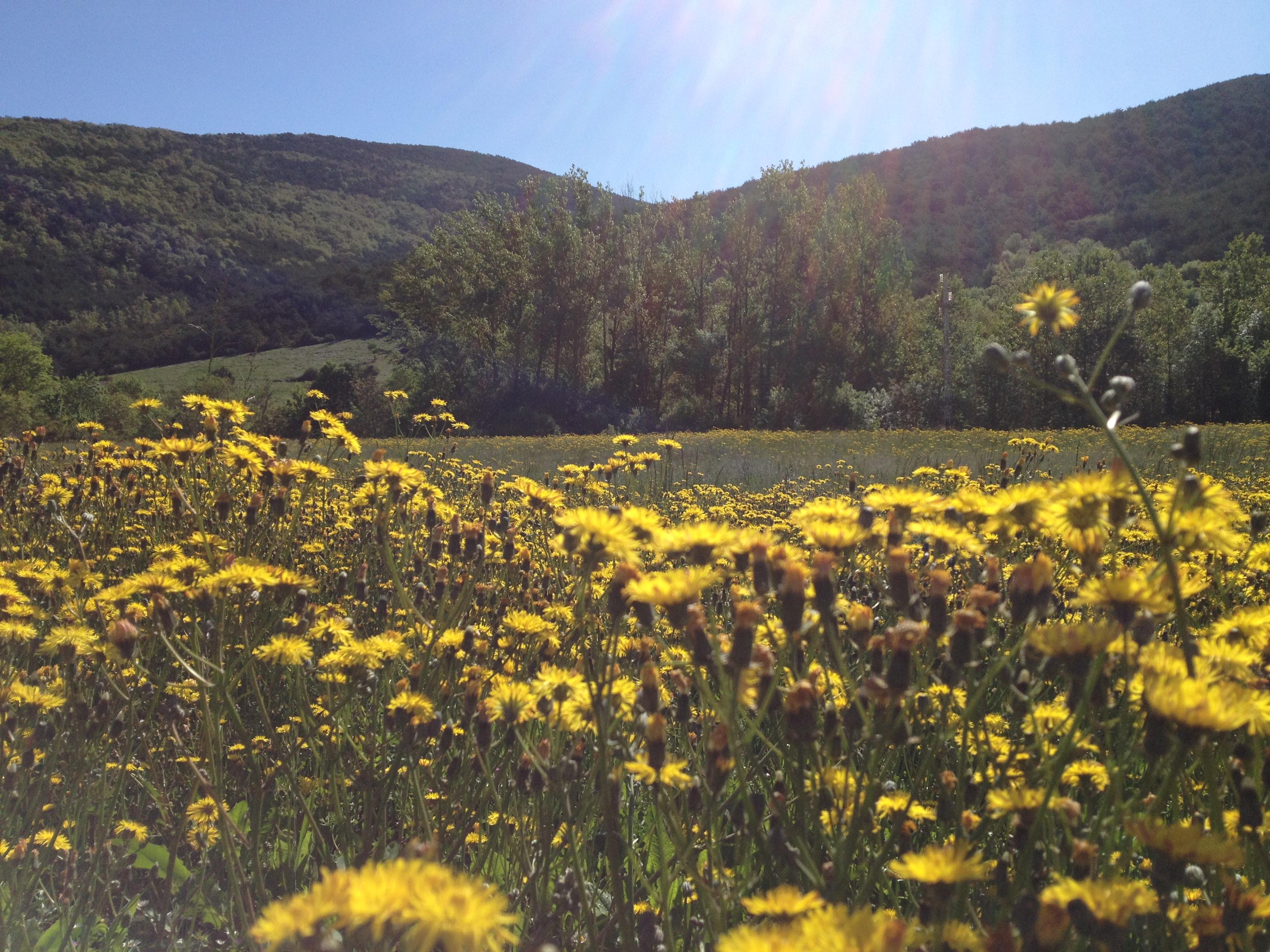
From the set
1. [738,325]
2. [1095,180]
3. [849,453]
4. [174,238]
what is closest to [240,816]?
[849,453]

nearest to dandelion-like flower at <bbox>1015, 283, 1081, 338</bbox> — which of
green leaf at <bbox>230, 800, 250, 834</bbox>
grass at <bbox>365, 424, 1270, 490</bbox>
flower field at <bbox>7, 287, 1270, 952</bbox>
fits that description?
flower field at <bbox>7, 287, 1270, 952</bbox>

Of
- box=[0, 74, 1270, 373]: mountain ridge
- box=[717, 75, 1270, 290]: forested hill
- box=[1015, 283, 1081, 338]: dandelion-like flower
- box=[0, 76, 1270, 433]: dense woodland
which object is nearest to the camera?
box=[1015, 283, 1081, 338]: dandelion-like flower

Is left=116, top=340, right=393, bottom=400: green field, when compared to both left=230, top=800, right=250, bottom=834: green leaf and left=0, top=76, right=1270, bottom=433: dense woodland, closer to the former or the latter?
left=0, top=76, right=1270, bottom=433: dense woodland

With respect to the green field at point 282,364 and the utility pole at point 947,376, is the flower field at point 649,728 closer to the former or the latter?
the green field at point 282,364

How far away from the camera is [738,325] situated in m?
30.6

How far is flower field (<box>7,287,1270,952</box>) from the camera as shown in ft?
3.00

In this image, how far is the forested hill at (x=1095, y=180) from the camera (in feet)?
178

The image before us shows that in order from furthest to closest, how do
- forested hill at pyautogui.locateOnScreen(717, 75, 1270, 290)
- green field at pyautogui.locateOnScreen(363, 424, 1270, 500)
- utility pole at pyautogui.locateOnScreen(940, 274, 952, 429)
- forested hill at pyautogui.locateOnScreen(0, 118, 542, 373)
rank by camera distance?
forested hill at pyautogui.locateOnScreen(717, 75, 1270, 290) → forested hill at pyautogui.locateOnScreen(0, 118, 542, 373) → utility pole at pyautogui.locateOnScreen(940, 274, 952, 429) → green field at pyautogui.locateOnScreen(363, 424, 1270, 500)

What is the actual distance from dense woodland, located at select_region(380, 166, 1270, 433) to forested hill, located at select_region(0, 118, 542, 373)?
9.67 meters

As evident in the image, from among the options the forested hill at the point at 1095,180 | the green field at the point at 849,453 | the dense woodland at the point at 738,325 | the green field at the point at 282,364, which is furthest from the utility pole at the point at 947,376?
the forested hill at the point at 1095,180

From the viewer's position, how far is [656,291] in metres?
30.5

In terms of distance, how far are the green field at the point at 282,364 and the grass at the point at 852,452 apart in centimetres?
1201

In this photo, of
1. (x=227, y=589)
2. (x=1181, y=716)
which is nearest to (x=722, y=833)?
(x=1181, y=716)

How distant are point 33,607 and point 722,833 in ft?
6.67
